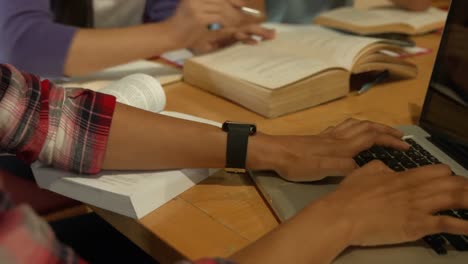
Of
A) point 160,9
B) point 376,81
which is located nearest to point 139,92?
point 376,81

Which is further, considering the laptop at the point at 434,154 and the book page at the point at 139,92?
the book page at the point at 139,92

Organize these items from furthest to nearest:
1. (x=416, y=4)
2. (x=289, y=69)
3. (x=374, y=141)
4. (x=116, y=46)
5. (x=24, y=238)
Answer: (x=416, y=4) < (x=116, y=46) < (x=289, y=69) < (x=374, y=141) < (x=24, y=238)

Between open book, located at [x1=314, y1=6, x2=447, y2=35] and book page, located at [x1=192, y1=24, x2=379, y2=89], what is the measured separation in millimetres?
88

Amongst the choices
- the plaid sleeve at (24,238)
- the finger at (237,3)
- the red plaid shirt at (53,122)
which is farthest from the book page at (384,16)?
the plaid sleeve at (24,238)

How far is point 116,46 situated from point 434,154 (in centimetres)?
75

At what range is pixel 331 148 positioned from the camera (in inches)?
32.4

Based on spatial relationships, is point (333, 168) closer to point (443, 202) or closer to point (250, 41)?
point (443, 202)

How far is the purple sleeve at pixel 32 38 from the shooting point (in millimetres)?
1263

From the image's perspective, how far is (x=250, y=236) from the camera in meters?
0.69

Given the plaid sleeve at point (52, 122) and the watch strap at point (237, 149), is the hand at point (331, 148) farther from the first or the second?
the plaid sleeve at point (52, 122)

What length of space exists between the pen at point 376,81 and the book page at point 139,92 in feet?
1.33

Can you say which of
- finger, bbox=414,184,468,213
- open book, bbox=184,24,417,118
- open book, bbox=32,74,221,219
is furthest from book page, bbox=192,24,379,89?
finger, bbox=414,184,468,213

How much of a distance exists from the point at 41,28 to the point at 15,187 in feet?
1.36

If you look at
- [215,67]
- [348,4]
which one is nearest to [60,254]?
[215,67]
